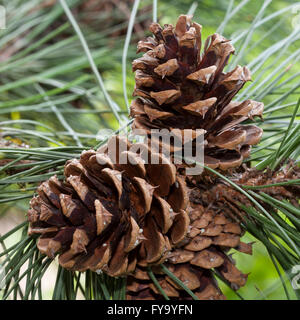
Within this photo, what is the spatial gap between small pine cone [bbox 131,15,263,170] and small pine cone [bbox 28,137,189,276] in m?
0.06

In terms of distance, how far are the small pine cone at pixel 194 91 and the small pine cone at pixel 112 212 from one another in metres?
0.06

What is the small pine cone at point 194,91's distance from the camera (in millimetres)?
392

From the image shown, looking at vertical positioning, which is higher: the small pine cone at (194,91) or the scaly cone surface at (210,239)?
the small pine cone at (194,91)

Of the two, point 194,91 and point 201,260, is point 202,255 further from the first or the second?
point 194,91

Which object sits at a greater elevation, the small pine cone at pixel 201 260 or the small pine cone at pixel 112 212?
the small pine cone at pixel 112 212

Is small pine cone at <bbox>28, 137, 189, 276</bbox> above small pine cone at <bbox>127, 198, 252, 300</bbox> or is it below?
above

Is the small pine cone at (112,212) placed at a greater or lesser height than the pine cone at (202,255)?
greater

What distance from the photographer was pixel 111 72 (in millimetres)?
1012

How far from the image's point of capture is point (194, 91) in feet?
1.33

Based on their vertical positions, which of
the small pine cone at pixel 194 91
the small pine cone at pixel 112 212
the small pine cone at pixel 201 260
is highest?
the small pine cone at pixel 194 91

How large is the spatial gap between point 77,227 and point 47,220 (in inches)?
1.2

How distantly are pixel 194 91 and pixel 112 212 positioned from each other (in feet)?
0.49

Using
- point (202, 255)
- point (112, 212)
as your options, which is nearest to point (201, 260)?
point (202, 255)

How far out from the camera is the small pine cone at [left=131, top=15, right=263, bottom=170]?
39 centimetres
